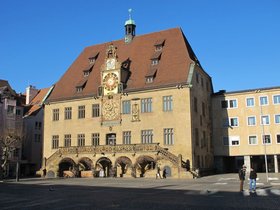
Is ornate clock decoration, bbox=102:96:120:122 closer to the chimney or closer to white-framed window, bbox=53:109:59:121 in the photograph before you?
white-framed window, bbox=53:109:59:121

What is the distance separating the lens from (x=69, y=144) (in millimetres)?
56812

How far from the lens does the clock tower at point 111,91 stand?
53.3 metres

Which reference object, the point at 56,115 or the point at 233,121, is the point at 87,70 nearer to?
the point at 56,115

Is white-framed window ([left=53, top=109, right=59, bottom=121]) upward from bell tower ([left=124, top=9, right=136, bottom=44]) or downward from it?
downward

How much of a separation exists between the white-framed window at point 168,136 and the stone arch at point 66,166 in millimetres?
14272

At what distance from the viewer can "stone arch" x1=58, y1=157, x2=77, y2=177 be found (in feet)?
174

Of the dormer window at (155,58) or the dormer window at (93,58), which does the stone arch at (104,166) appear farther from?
the dormer window at (93,58)

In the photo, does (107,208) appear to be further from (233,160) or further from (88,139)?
(233,160)

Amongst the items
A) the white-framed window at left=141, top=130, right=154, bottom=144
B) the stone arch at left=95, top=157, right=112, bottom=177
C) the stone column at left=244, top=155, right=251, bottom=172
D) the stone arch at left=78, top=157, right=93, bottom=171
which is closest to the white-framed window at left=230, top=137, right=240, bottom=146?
the stone column at left=244, top=155, right=251, bottom=172

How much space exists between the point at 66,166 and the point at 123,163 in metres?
10.6

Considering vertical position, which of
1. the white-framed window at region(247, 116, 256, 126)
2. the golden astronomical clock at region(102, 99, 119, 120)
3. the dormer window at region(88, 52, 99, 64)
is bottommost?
the white-framed window at region(247, 116, 256, 126)

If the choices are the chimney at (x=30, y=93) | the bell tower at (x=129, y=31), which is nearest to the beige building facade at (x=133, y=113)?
the bell tower at (x=129, y=31)

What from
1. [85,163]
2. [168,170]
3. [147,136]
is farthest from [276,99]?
[85,163]

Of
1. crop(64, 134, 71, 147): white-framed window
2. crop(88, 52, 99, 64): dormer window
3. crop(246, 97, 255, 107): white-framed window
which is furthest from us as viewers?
crop(88, 52, 99, 64): dormer window
